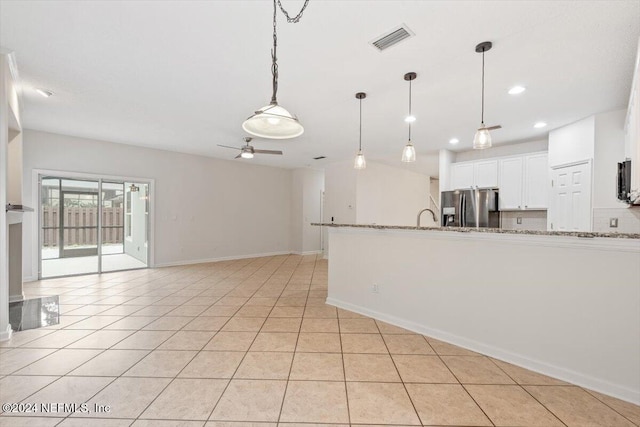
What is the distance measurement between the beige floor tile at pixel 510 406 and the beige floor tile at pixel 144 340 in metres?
2.84

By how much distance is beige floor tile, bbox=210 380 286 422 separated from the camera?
1.77m

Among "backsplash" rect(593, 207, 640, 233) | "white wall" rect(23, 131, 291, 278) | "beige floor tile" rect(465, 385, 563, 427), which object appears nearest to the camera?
"beige floor tile" rect(465, 385, 563, 427)

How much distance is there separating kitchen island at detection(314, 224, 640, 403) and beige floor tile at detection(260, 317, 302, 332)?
982 mm

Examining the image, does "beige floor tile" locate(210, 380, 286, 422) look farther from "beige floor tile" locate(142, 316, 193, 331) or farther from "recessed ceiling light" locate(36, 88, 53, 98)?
"recessed ceiling light" locate(36, 88, 53, 98)

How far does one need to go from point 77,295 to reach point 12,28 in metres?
3.69

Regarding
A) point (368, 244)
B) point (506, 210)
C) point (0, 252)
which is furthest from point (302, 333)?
point (506, 210)

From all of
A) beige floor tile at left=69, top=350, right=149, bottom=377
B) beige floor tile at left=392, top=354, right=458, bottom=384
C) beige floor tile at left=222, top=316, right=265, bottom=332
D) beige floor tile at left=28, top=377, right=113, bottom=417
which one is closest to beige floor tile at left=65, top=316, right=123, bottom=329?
beige floor tile at left=69, top=350, right=149, bottom=377

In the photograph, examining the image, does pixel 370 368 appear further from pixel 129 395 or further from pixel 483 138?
pixel 483 138

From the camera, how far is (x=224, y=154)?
7039 millimetres

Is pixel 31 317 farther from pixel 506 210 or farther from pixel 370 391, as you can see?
pixel 506 210

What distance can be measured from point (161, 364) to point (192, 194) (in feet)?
17.7

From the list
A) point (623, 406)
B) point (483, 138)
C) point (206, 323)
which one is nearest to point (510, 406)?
point (623, 406)

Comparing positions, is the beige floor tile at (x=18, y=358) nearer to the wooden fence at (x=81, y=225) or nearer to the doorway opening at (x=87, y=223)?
the doorway opening at (x=87, y=223)

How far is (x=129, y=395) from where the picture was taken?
6.44 feet
